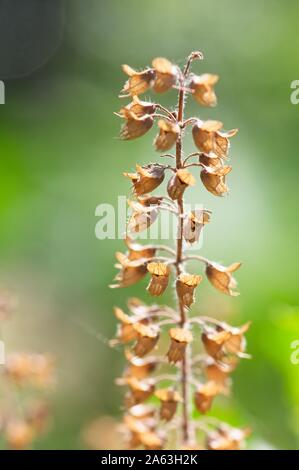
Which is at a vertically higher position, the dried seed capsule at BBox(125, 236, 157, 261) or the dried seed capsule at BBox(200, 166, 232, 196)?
the dried seed capsule at BBox(200, 166, 232, 196)

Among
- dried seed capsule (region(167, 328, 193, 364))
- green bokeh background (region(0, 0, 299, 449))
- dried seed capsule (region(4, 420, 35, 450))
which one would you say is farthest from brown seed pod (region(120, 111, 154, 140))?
green bokeh background (region(0, 0, 299, 449))

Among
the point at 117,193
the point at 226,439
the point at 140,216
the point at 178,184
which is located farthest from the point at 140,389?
the point at 117,193

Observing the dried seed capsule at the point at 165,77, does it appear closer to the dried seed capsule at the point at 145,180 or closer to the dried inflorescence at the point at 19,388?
the dried seed capsule at the point at 145,180

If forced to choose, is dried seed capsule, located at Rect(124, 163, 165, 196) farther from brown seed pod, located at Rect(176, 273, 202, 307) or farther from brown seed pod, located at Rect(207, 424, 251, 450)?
brown seed pod, located at Rect(207, 424, 251, 450)

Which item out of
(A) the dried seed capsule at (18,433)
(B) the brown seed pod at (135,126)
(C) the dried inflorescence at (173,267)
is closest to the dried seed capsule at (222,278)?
(C) the dried inflorescence at (173,267)

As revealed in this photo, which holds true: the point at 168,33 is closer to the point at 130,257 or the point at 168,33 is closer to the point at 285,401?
the point at 285,401

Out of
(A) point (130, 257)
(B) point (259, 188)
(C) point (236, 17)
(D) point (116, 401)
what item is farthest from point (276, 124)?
(A) point (130, 257)

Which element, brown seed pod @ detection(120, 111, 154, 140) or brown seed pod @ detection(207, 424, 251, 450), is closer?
brown seed pod @ detection(120, 111, 154, 140)
